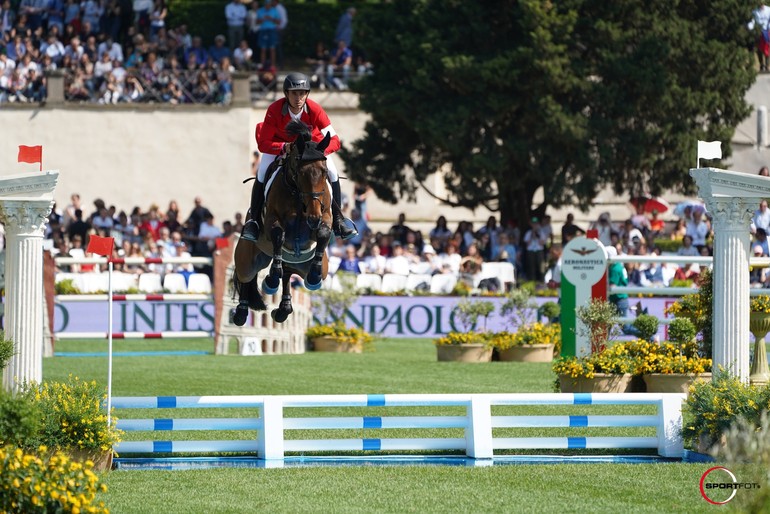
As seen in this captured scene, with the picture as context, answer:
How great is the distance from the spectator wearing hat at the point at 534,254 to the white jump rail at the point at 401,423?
47.6 feet

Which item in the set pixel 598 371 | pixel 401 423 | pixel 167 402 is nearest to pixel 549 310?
pixel 598 371

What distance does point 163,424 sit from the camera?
12.0 metres

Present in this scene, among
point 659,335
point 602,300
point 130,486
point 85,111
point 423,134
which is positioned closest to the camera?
point 130,486

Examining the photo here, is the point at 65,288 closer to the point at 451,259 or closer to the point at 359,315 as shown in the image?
the point at 359,315

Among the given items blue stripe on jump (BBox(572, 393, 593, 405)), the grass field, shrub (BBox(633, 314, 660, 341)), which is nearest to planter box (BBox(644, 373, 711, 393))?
shrub (BBox(633, 314, 660, 341))

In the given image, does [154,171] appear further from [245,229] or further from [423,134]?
[245,229]

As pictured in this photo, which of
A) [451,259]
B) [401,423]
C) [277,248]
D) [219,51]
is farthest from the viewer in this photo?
[219,51]

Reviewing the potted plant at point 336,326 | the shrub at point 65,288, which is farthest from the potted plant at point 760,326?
the shrub at point 65,288

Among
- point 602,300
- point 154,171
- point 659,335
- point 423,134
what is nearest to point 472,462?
point 602,300

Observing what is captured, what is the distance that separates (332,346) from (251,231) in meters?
11.2

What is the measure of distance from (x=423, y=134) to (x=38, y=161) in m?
19.1

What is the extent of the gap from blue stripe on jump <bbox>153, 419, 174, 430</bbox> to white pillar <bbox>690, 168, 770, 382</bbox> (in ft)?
16.5

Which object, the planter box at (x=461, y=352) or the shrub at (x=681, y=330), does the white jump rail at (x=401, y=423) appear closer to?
the shrub at (x=681, y=330)

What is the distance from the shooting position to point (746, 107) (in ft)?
99.3
